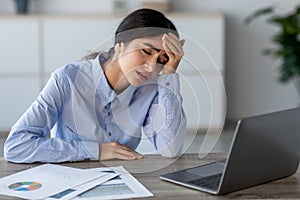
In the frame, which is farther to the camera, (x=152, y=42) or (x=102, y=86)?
(x=102, y=86)

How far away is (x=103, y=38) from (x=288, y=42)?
1509mm

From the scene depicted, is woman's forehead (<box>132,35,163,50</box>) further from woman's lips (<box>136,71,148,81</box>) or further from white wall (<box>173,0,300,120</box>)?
white wall (<box>173,0,300,120</box>)

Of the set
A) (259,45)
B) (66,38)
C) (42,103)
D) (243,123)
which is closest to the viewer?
(243,123)

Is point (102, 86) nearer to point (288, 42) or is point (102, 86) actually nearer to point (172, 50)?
point (172, 50)

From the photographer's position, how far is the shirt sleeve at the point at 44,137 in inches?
78.1

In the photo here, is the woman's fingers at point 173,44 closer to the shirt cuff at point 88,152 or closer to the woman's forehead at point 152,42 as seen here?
the woman's forehead at point 152,42

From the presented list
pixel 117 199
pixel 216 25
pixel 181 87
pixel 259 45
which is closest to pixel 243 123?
pixel 117 199

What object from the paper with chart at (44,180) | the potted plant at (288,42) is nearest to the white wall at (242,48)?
the potted plant at (288,42)

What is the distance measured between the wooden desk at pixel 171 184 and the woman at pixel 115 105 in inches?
1.7

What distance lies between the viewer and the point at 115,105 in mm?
2131

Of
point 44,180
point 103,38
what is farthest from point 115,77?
point 103,38

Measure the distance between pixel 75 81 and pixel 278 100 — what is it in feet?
12.8

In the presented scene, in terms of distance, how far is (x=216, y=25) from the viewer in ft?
17.4

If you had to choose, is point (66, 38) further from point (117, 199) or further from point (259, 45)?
point (117, 199)
